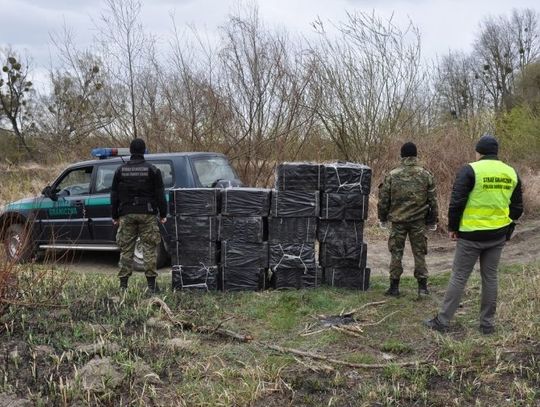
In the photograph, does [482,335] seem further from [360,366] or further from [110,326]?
[110,326]

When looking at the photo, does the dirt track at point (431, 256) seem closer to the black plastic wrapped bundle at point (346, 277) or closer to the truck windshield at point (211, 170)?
the truck windshield at point (211, 170)

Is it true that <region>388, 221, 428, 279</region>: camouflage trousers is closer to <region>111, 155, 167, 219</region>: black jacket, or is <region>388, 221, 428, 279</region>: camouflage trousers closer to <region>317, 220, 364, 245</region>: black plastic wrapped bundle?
<region>317, 220, 364, 245</region>: black plastic wrapped bundle

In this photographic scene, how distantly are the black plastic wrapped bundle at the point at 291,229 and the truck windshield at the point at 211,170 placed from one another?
1.86 m

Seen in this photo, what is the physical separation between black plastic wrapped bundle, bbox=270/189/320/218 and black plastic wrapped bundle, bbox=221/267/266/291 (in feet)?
2.46

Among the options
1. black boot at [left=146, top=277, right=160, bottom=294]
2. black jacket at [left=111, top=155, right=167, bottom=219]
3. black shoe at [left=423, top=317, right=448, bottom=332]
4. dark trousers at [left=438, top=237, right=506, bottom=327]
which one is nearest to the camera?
dark trousers at [left=438, top=237, right=506, bottom=327]

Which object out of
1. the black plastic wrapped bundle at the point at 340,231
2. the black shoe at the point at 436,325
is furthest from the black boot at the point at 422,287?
the black shoe at the point at 436,325

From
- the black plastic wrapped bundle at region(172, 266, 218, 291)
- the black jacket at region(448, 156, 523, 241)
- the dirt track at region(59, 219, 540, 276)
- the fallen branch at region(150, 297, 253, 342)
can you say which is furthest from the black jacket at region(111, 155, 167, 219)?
the black jacket at region(448, 156, 523, 241)

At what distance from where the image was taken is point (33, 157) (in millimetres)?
21734

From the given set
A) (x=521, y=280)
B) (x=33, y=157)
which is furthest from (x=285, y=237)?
(x=33, y=157)

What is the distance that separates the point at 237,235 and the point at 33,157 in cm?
1731

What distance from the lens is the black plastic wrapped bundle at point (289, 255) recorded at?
6910mm

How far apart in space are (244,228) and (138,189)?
1338 mm

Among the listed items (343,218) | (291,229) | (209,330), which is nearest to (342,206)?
(343,218)

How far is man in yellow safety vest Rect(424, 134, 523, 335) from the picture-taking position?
205 inches
